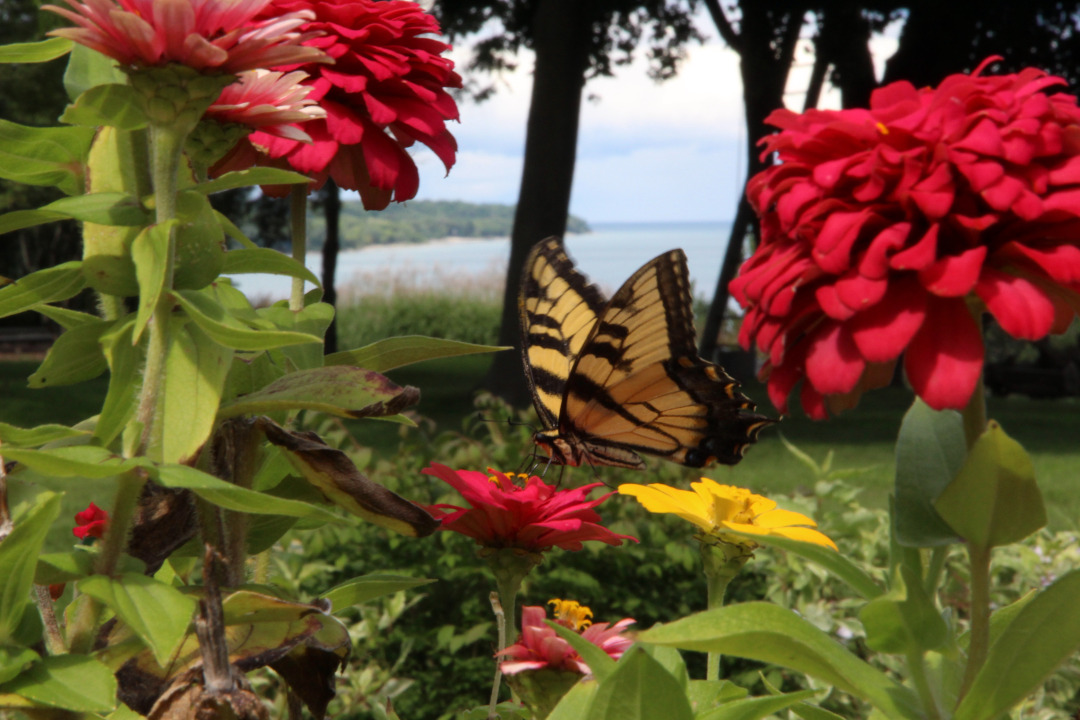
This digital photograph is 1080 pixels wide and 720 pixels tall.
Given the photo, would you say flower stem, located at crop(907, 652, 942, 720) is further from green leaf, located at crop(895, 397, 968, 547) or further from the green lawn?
the green lawn

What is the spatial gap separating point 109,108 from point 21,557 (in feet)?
1.08

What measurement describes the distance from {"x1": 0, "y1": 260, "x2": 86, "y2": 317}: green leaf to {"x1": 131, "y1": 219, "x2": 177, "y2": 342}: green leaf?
102 mm

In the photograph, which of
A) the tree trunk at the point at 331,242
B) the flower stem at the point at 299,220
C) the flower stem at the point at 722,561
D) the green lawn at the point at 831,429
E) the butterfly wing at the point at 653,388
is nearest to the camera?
the flower stem at the point at 299,220

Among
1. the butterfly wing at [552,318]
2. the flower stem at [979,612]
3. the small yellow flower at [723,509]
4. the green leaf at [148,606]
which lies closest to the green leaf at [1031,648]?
the flower stem at [979,612]

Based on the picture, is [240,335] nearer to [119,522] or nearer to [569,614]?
[119,522]

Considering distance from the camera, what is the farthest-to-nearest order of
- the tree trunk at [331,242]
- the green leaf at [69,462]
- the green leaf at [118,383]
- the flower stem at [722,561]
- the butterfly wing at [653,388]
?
the tree trunk at [331,242] → the butterfly wing at [653,388] → the flower stem at [722,561] → the green leaf at [118,383] → the green leaf at [69,462]

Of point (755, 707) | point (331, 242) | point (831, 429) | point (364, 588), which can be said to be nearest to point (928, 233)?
point (755, 707)

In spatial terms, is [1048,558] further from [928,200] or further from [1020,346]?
[1020,346]

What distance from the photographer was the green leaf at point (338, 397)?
73cm

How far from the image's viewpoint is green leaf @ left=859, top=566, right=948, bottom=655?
677 millimetres

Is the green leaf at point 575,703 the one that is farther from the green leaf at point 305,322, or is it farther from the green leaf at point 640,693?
the green leaf at point 305,322

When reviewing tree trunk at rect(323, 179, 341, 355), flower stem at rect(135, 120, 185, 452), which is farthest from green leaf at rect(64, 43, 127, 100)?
tree trunk at rect(323, 179, 341, 355)

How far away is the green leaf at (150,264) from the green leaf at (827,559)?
1.41 ft

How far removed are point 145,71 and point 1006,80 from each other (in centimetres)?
65
